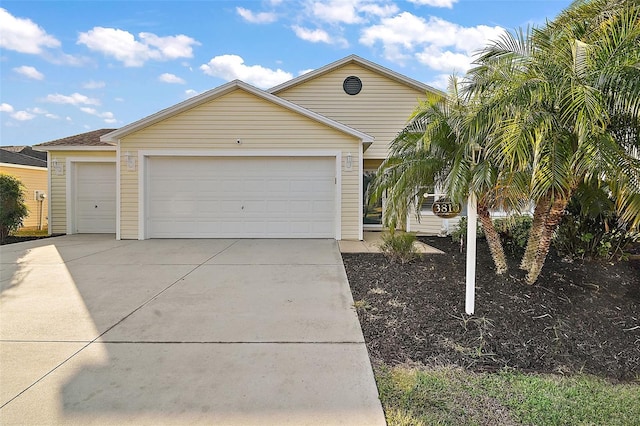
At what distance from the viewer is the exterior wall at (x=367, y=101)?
1269 centimetres

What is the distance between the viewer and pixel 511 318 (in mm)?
4199

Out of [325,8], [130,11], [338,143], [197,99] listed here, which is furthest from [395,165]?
[130,11]

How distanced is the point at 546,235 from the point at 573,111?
1.91 metres

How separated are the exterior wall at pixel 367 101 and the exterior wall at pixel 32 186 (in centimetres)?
1114

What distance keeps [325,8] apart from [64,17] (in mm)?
7714

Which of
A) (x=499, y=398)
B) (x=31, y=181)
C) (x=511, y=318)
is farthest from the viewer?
(x=31, y=181)

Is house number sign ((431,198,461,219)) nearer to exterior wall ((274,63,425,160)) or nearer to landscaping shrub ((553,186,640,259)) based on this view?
landscaping shrub ((553,186,640,259))

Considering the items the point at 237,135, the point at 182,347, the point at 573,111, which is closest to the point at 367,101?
the point at 237,135

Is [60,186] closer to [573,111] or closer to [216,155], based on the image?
[216,155]

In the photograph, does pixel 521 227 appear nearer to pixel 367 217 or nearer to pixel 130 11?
pixel 367 217

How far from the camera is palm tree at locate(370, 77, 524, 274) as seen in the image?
4.50m

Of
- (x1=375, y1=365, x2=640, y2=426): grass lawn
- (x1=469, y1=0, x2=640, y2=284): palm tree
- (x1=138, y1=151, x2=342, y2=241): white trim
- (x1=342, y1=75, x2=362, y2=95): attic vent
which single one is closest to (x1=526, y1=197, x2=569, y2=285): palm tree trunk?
(x1=469, y1=0, x2=640, y2=284): palm tree

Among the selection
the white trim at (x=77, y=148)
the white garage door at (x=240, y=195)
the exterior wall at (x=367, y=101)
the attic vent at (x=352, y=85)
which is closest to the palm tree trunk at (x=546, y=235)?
the white garage door at (x=240, y=195)

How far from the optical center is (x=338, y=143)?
10258 millimetres
